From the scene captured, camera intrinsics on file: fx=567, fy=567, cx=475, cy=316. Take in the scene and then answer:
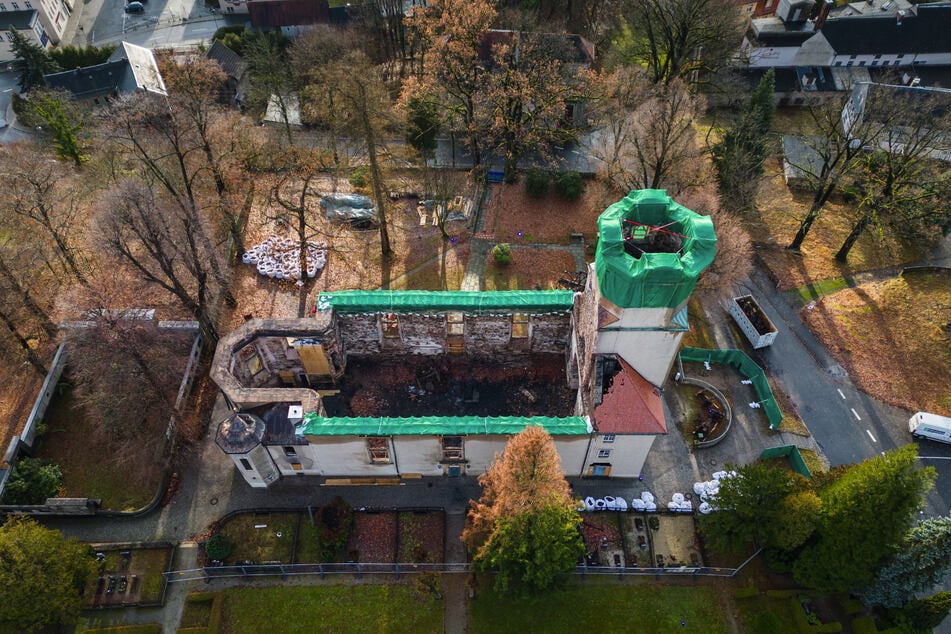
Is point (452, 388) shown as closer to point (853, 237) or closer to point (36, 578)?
point (36, 578)

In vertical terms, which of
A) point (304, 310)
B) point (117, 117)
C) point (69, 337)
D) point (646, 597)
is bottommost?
point (646, 597)

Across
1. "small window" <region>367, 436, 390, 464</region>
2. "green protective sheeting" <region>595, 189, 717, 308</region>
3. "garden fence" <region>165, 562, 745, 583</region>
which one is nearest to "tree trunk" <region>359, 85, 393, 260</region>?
"green protective sheeting" <region>595, 189, 717, 308</region>

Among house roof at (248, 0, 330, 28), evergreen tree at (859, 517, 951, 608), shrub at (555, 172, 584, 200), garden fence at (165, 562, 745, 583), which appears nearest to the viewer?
evergreen tree at (859, 517, 951, 608)

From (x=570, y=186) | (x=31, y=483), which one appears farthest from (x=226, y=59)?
(x=31, y=483)

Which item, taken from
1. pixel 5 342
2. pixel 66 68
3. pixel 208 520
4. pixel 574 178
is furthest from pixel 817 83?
pixel 66 68

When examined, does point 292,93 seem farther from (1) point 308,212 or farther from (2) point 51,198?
(2) point 51,198

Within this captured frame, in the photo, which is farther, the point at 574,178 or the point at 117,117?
the point at 574,178

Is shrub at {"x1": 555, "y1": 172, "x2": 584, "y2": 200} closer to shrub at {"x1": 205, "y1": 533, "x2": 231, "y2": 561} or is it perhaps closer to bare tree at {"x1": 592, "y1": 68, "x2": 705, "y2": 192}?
bare tree at {"x1": 592, "y1": 68, "x2": 705, "y2": 192}
